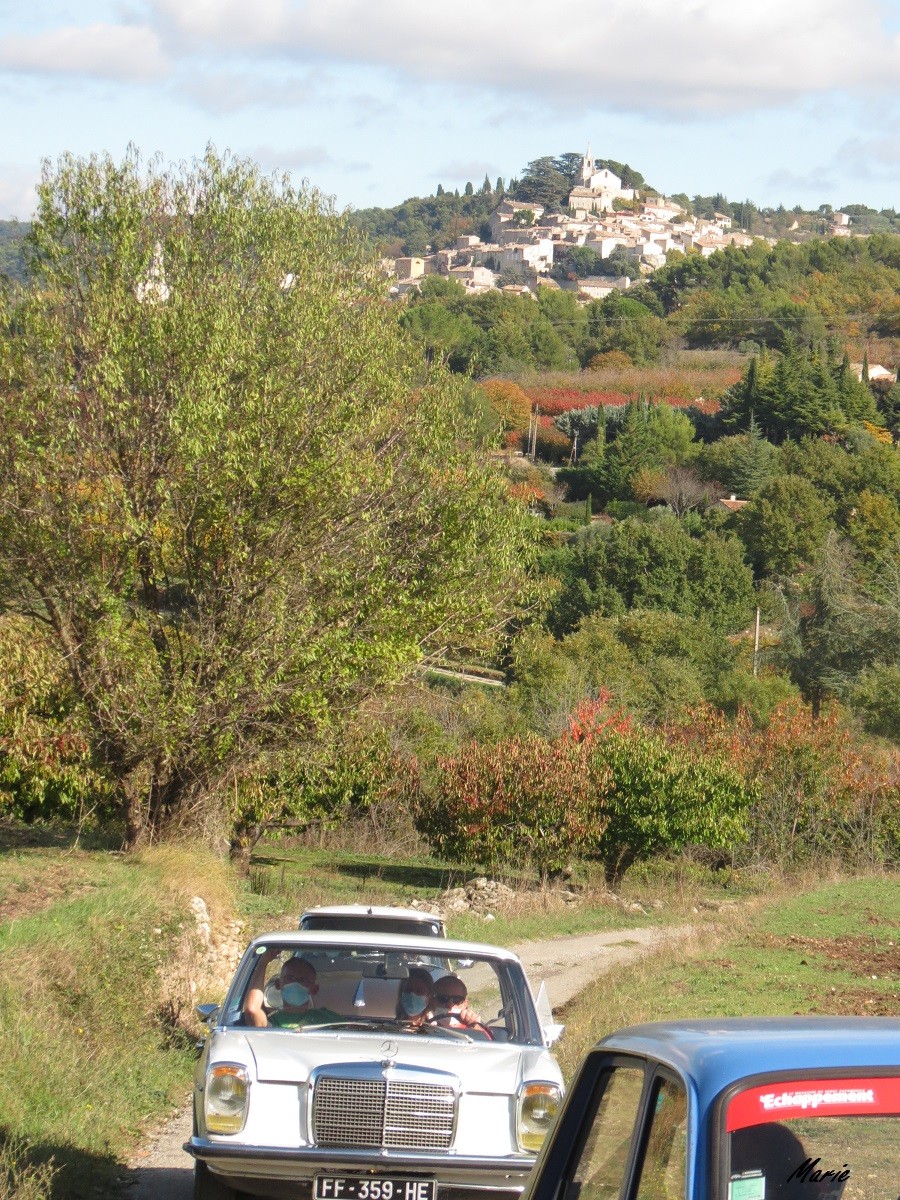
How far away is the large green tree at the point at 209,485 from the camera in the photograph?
18688mm

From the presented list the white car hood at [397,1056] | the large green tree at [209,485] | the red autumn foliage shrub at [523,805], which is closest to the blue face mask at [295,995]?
the white car hood at [397,1056]

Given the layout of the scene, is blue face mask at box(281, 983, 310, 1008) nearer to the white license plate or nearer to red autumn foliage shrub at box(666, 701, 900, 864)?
the white license plate

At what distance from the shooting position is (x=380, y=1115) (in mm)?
6516

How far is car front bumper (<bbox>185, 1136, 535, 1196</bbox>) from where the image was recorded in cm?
638

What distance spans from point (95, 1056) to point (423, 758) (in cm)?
2733

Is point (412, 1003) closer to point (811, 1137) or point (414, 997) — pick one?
point (414, 997)

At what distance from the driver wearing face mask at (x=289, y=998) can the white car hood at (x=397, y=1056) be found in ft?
1.32

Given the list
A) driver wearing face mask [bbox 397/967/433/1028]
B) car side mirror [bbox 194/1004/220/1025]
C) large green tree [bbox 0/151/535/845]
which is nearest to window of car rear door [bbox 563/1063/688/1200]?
driver wearing face mask [bbox 397/967/433/1028]

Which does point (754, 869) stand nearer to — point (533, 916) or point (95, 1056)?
point (533, 916)

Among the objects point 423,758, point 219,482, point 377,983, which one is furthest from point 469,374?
point 377,983

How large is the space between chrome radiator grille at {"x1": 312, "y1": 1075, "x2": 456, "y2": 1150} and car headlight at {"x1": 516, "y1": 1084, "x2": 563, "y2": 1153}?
0.32m

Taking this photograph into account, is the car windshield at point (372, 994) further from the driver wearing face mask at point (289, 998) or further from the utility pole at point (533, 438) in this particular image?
the utility pole at point (533, 438)

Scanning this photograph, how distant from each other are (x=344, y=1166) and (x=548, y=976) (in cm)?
1261

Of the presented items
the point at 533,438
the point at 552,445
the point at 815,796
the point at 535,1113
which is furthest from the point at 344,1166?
the point at 552,445
